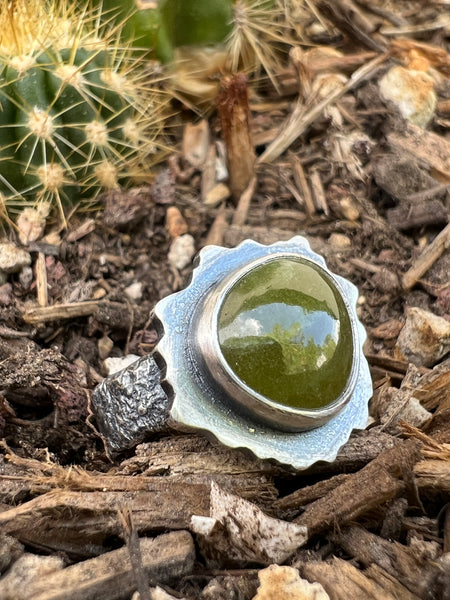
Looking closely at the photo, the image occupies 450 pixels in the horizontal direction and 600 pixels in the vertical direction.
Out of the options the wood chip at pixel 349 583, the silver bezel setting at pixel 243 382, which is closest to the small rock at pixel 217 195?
the silver bezel setting at pixel 243 382

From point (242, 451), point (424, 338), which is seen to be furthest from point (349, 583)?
point (424, 338)

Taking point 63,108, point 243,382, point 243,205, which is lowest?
point 243,205

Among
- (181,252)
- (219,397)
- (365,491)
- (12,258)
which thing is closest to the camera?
(365,491)

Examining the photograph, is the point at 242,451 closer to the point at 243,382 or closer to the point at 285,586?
the point at 243,382

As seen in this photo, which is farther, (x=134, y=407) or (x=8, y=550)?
(x=134, y=407)

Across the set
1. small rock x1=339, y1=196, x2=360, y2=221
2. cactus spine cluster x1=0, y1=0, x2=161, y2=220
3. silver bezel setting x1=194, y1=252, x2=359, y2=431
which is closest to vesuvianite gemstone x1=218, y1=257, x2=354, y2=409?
silver bezel setting x1=194, y1=252, x2=359, y2=431

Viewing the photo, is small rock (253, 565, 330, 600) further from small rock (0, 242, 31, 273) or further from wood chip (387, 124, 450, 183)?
wood chip (387, 124, 450, 183)
